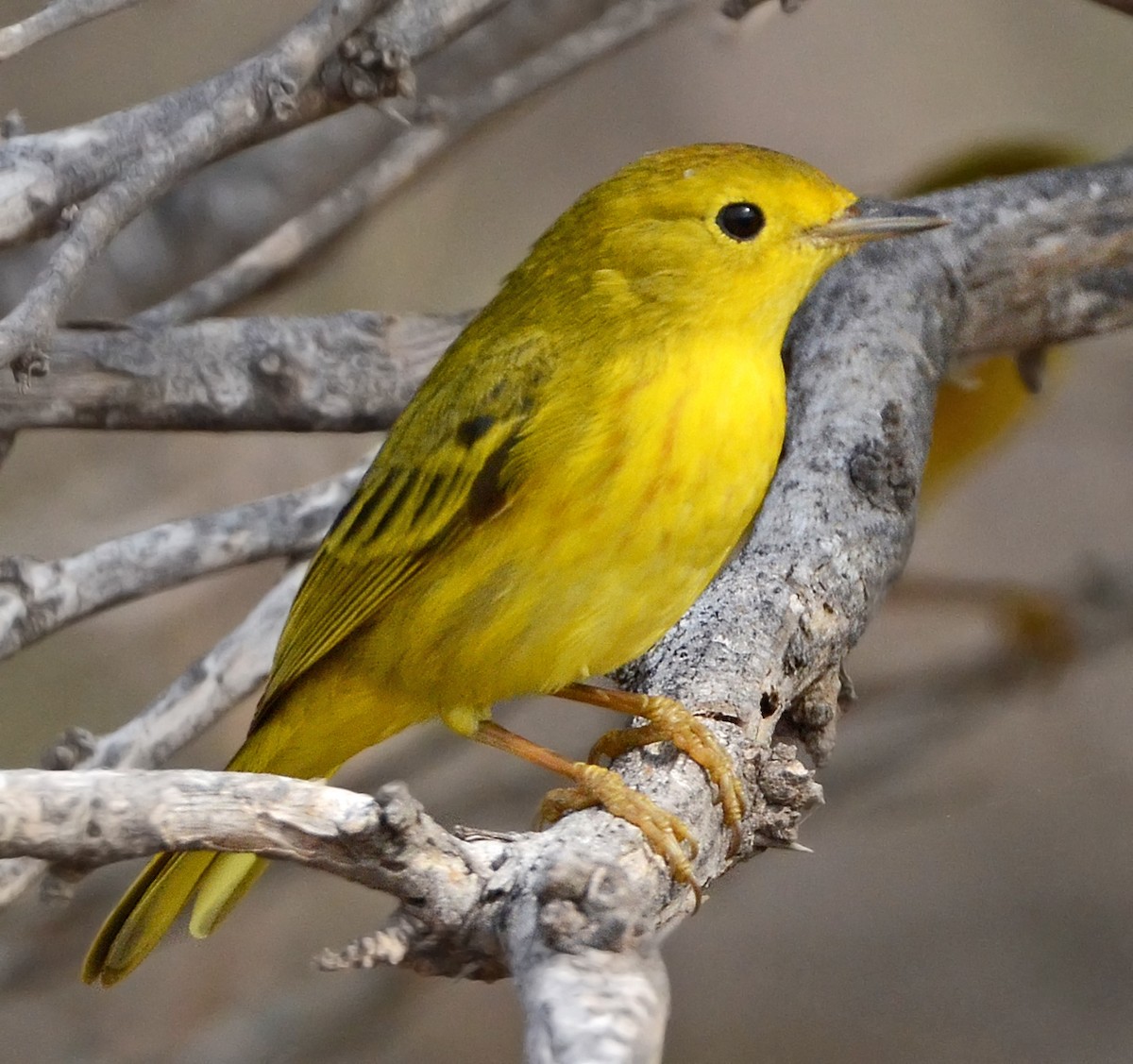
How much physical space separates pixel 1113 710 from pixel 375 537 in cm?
327

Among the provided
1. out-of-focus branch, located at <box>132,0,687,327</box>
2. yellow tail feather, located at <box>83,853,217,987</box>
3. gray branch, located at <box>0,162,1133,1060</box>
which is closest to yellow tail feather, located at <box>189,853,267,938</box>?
yellow tail feather, located at <box>83,853,217,987</box>

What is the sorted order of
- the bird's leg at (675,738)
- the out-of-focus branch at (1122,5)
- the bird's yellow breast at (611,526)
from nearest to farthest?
the bird's leg at (675,738) < the bird's yellow breast at (611,526) < the out-of-focus branch at (1122,5)

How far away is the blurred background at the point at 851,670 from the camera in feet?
14.4

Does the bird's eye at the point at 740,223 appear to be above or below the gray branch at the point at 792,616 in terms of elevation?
above

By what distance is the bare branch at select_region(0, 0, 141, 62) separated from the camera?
2.21 m

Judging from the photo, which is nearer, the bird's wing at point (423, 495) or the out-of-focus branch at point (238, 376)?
the bird's wing at point (423, 495)

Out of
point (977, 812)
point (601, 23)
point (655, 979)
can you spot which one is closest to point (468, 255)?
point (601, 23)

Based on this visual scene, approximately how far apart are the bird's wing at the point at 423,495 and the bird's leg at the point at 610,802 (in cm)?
31

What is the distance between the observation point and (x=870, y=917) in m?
4.98

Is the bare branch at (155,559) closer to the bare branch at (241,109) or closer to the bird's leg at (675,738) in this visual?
the bare branch at (241,109)

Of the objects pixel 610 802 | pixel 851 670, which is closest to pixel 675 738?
pixel 610 802

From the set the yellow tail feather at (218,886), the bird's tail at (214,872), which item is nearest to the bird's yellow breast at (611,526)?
the bird's tail at (214,872)

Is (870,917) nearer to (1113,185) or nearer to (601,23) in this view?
(1113,185)

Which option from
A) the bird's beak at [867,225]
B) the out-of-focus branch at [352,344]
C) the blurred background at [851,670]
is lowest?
the blurred background at [851,670]
